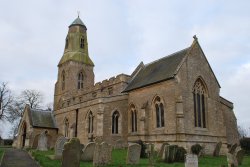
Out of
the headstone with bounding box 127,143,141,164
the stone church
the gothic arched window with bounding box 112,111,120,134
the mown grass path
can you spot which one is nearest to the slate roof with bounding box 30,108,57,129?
the stone church

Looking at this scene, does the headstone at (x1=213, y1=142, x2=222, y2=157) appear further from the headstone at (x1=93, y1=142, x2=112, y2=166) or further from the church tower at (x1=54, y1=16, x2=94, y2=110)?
the church tower at (x1=54, y1=16, x2=94, y2=110)

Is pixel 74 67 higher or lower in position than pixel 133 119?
higher

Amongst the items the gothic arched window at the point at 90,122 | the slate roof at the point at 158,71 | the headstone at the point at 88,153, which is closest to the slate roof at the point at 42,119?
the gothic arched window at the point at 90,122

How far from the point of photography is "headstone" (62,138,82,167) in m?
11.7

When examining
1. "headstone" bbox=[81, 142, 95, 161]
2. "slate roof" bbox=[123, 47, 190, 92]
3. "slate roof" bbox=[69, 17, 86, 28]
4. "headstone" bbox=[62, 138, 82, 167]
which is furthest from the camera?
"slate roof" bbox=[69, 17, 86, 28]

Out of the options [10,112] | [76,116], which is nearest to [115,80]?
[76,116]

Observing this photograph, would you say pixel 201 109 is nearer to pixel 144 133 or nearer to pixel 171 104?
pixel 171 104

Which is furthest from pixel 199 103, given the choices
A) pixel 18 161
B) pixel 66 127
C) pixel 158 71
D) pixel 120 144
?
pixel 66 127

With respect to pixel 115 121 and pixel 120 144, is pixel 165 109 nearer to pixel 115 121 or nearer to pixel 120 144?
pixel 115 121

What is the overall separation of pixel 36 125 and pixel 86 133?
8.34 metres

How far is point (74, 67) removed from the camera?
48.3 meters

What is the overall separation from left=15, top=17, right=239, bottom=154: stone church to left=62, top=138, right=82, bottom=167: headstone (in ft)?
43.5

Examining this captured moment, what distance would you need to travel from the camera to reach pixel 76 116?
3381 centimetres

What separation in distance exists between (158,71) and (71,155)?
1856 cm
